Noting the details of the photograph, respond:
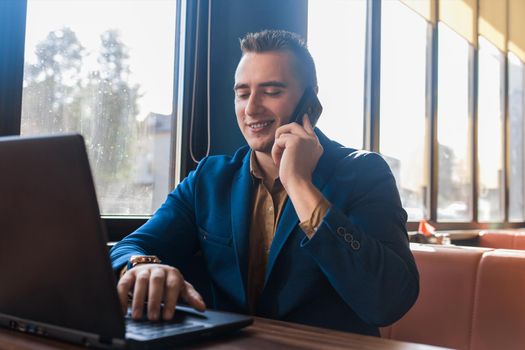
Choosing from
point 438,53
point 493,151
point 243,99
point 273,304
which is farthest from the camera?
point 493,151

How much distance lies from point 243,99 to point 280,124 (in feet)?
0.44

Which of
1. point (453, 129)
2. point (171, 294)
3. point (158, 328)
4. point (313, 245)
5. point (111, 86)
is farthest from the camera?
point (453, 129)

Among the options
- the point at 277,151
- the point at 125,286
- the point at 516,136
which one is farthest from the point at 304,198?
the point at 516,136

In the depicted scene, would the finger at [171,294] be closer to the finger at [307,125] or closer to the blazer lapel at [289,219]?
the blazer lapel at [289,219]

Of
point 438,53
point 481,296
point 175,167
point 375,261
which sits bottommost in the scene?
point 481,296

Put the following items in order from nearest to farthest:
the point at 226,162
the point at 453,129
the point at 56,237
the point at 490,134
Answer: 1. the point at 56,237
2. the point at 226,162
3. the point at 453,129
4. the point at 490,134

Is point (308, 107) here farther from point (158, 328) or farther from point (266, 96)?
point (158, 328)

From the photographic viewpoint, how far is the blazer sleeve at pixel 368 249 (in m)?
1.22

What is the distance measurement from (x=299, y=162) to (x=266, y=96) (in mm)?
303

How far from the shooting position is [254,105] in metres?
1.63

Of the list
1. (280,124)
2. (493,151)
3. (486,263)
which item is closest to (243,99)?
(280,124)

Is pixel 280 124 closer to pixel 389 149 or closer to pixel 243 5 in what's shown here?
pixel 243 5

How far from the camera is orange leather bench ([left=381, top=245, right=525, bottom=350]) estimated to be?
5.72ft

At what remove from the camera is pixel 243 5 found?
8.48 ft
